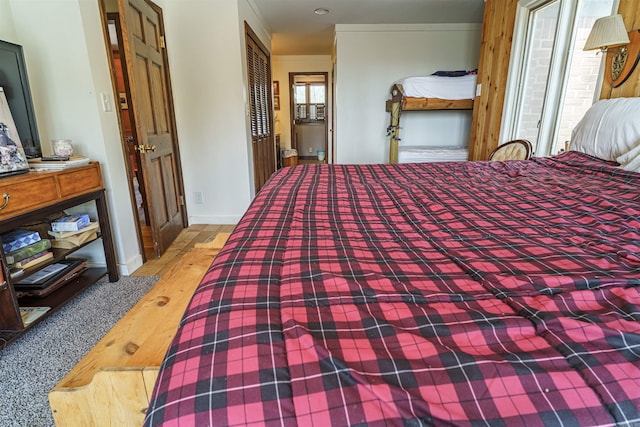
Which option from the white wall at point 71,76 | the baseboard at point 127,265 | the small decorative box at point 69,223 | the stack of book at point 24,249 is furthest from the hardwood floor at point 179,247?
the stack of book at point 24,249

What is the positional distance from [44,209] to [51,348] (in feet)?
2.29

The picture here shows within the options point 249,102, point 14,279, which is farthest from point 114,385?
point 249,102

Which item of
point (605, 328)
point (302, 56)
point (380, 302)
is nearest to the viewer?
point (605, 328)

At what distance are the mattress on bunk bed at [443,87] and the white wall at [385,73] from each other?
0.89 metres

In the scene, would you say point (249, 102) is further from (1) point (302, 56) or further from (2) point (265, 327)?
(1) point (302, 56)

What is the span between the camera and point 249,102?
3.58 metres

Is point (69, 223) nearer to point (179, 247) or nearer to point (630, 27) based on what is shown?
point (179, 247)

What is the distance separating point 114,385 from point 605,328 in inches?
45.5

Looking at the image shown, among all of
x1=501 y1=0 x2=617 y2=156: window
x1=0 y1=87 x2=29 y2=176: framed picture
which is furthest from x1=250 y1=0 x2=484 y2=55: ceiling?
x1=0 y1=87 x2=29 y2=176: framed picture

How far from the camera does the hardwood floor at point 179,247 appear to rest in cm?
248

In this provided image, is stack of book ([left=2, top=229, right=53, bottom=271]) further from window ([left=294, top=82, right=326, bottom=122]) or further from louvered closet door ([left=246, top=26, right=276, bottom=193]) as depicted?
window ([left=294, top=82, right=326, bottom=122])

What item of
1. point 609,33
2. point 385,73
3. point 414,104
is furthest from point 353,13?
point 609,33

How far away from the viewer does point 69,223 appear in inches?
76.7

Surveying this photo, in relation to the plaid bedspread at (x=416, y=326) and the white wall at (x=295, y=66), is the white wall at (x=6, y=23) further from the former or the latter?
the white wall at (x=295, y=66)
